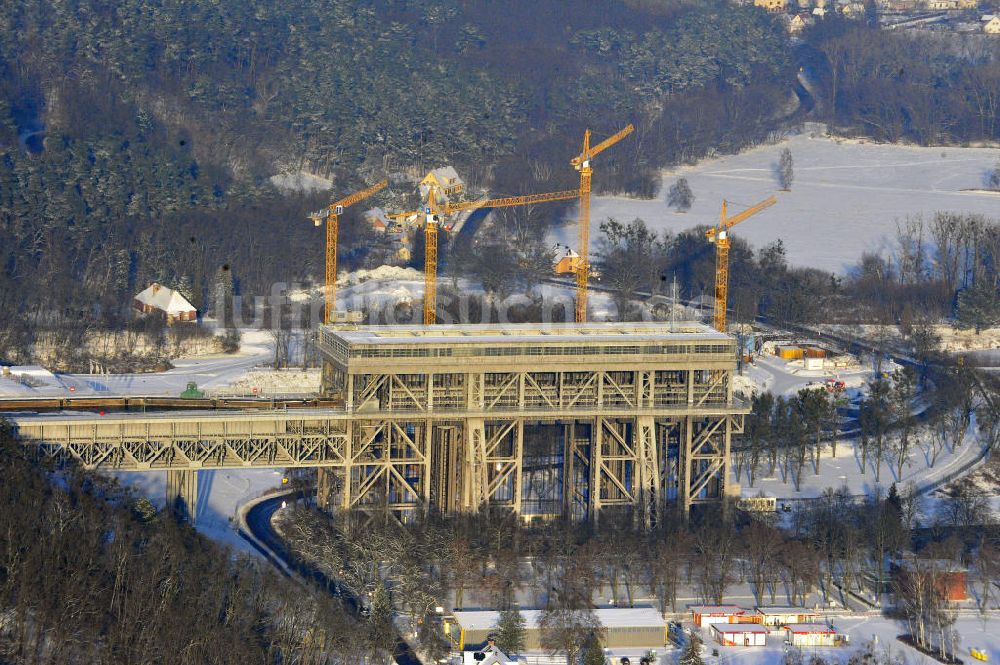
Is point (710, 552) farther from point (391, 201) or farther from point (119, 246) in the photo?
point (391, 201)

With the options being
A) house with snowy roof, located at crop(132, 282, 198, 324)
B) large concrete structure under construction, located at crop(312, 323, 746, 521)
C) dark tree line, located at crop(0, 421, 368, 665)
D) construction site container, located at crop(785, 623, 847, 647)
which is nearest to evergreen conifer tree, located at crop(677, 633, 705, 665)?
construction site container, located at crop(785, 623, 847, 647)

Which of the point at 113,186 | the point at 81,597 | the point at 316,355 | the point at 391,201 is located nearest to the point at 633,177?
the point at 391,201

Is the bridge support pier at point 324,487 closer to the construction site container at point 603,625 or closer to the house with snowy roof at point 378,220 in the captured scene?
the construction site container at point 603,625

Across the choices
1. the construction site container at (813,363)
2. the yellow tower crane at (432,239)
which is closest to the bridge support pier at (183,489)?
the yellow tower crane at (432,239)

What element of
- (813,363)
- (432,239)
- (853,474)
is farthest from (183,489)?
(813,363)

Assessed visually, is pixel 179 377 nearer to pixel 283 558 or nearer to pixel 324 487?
pixel 324 487

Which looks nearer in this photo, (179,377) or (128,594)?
(128,594)

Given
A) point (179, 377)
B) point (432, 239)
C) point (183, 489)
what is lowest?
point (183, 489)
